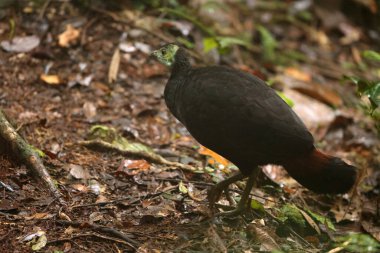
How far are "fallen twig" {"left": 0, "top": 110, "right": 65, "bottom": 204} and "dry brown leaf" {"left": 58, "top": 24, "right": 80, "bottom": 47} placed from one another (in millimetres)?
1873

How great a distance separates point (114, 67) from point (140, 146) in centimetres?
133

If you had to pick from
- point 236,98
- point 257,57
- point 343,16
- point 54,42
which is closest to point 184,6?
point 257,57

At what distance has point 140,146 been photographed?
4.40 meters

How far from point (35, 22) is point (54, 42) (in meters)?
0.34

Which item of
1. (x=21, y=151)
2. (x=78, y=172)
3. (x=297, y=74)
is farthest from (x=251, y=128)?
(x=297, y=74)

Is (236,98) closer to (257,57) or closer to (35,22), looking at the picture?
(35,22)

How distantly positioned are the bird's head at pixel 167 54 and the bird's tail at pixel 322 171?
1178 mm

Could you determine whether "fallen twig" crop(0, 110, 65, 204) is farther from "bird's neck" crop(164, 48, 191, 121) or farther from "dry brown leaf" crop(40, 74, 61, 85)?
"dry brown leaf" crop(40, 74, 61, 85)

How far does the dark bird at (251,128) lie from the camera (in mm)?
3105

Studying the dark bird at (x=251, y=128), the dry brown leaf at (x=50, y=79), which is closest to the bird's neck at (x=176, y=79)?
the dark bird at (x=251, y=128)

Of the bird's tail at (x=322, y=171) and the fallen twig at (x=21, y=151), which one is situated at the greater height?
the bird's tail at (x=322, y=171)

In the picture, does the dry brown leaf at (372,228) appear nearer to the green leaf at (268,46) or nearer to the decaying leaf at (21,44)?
the green leaf at (268,46)

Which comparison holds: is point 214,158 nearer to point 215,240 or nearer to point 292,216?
point 292,216

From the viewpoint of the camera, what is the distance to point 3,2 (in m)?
5.62
